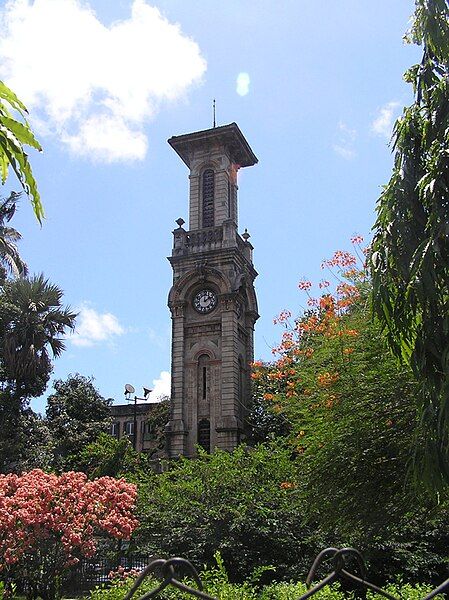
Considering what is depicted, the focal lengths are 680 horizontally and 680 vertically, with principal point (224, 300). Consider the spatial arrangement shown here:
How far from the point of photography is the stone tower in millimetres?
34312

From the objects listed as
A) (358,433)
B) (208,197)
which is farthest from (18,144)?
(208,197)

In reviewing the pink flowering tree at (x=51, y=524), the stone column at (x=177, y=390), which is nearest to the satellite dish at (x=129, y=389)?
the stone column at (x=177, y=390)

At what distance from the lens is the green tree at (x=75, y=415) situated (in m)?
36.1

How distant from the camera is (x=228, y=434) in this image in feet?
109

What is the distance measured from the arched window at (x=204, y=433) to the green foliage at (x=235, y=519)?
14.4 meters

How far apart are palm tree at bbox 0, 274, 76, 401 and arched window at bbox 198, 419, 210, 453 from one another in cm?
868

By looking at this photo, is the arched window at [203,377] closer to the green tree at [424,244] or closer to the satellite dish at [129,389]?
the satellite dish at [129,389]

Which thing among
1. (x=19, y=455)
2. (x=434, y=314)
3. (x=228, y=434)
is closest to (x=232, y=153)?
(x=228, y=434)

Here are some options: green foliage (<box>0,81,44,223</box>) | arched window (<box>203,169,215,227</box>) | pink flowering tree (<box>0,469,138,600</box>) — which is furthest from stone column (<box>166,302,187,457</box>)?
green foliage (<box>0,81,44,223</box>)

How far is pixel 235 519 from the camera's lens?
16.8 metres

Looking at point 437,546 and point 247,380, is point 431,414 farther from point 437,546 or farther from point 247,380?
point 247,380

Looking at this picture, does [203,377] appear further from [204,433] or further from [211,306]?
[211,306]

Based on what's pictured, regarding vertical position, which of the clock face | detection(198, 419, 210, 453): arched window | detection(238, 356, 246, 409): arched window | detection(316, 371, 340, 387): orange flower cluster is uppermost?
the clock face

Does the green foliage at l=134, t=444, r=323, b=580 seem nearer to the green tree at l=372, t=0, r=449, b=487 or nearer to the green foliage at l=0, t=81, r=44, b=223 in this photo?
the green tree at l=372, t=0, r=449, b=487
